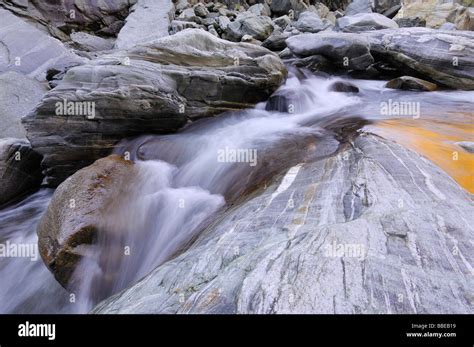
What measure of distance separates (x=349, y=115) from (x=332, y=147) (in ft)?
8.26

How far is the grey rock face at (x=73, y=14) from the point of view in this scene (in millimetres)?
16328

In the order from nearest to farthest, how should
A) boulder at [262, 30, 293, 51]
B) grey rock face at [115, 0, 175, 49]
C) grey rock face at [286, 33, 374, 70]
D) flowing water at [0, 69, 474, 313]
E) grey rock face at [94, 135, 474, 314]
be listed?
grey rock face at [94, 135, 474, 314]
flowing water at [0, 69, 474, 313]
grey rock face at [286, 33, 374, 70]
boulder at [262, 30, 293, 51]
grey rock face at [115, 0, 175, 49]

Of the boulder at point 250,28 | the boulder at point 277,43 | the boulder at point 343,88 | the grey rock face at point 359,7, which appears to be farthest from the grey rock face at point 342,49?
the grey rock face at point 359,7

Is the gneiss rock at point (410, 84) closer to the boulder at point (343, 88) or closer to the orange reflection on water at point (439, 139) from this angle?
the boulder at point (343, 88)

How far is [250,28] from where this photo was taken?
1527 cm

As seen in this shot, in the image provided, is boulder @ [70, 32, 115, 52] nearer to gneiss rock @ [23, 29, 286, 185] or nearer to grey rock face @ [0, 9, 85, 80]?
grey rock face @ [0, 9, 85, 80]

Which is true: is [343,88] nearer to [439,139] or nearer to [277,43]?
[439,139]

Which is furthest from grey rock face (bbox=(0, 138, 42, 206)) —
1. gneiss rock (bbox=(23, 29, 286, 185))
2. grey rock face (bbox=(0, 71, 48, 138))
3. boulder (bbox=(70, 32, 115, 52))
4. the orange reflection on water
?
boulder (bbox=(70, 32, 115, 52))

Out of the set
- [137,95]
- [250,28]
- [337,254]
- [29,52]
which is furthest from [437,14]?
[337,254]

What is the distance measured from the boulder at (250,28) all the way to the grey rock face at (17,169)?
11721 mm

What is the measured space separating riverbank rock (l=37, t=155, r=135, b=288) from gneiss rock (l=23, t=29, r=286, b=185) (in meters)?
1.20

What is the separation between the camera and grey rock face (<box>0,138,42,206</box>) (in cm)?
556

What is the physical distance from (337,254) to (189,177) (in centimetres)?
333

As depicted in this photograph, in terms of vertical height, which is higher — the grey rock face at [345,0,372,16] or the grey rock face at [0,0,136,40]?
the grey rock face at [345,0,372,16]
